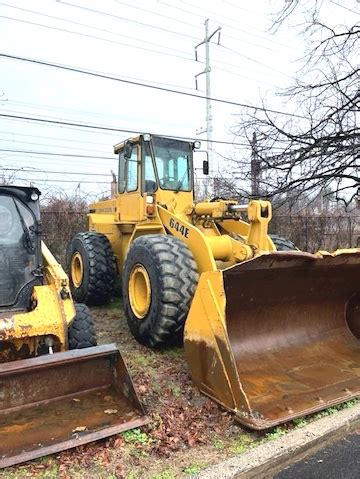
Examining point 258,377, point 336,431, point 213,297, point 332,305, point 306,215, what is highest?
point 306,215

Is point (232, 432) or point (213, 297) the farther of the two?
point (213, 297)

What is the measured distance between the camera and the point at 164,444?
3336 millimetres

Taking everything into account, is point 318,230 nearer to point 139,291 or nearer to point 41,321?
point 139,291

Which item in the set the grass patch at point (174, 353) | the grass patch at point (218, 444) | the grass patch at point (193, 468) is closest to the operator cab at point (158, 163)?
the grass patch at point (174, 353)

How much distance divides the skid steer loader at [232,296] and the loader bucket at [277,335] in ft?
0.04

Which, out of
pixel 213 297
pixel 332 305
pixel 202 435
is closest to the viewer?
pixel 202 435

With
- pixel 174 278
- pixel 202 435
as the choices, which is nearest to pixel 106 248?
pixel 174 278

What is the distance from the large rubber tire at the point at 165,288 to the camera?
502 centimetres

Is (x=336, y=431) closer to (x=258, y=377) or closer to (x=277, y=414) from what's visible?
(x=277, y=414)

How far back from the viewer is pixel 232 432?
352 cm

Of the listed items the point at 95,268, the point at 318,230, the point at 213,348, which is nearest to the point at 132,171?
the point at 95,268

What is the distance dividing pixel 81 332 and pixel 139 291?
1574 millimetres

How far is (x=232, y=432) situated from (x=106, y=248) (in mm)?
4539

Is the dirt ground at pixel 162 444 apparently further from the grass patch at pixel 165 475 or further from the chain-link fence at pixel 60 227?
the chain-link fence at pixel 60 227
